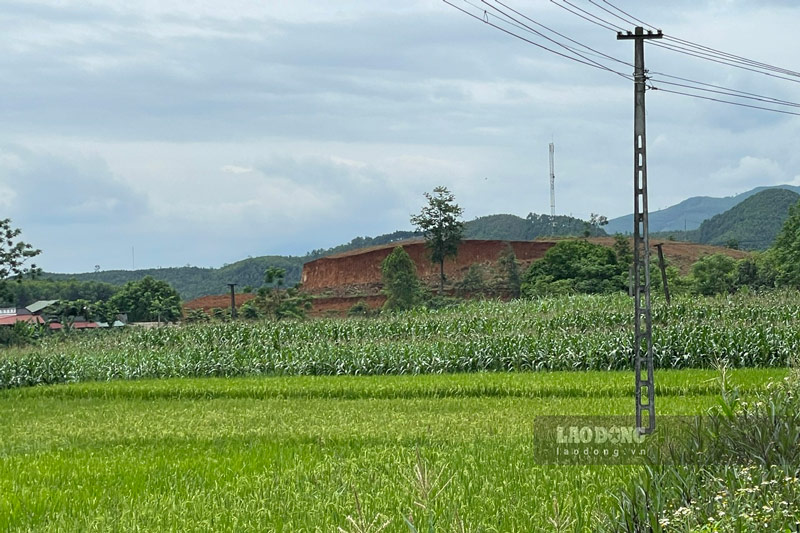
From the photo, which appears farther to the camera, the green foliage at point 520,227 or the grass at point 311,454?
the green foliage at point 520,227

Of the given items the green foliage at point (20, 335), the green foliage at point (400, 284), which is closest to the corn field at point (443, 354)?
the green foliage at point (20, 335)

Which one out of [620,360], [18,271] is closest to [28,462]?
[620,360]

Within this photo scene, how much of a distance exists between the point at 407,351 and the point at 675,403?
9.70 meters

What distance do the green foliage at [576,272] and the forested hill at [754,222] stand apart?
215ft

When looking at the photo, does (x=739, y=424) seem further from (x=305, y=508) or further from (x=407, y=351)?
(x=407, y=351)

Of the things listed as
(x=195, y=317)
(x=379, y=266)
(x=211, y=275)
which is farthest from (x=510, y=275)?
(x=211, y=275)

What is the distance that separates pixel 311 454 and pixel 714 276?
5432 centimetres

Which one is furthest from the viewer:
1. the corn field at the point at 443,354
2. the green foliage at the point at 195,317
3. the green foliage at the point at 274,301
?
the green foliage at the point at 274,301

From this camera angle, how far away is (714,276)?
59.6 metres

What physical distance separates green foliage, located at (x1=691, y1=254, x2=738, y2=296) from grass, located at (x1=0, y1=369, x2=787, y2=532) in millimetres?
39580

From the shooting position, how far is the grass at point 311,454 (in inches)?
272

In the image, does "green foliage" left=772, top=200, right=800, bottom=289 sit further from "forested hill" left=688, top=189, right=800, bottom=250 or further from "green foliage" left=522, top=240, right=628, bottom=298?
"forested hill" left=688, top=189, right=800, bottom=250

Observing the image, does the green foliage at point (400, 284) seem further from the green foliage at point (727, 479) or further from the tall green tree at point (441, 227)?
the green foliage at point (727, 479)

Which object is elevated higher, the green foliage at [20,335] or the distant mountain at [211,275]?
the distant mountain at [211,275]
